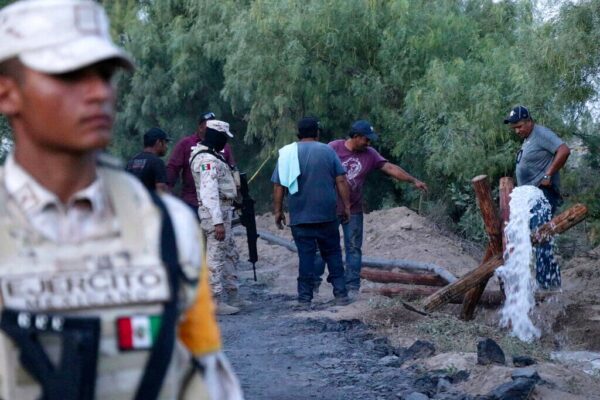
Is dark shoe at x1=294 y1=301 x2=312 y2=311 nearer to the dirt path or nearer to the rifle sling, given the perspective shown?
the dirt path

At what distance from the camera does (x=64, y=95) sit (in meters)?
2.08

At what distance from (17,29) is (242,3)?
20.8 m

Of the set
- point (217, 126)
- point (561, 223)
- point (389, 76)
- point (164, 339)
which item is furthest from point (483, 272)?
point (389, 76)

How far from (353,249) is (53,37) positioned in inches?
391

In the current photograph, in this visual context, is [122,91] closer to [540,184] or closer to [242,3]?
[242,3]

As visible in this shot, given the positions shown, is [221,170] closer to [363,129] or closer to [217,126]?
[217,126]

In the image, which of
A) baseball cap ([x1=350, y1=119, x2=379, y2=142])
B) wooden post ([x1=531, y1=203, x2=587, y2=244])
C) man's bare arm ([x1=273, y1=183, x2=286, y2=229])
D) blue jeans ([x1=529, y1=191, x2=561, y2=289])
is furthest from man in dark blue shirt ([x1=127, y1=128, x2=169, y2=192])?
blue jeans ([x1=529, y1=191, x2=561, y2=289])

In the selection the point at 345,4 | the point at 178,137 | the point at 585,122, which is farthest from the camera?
the point at 178,137

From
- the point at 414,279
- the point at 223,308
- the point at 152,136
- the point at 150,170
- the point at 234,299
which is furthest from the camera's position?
the point at 414,279

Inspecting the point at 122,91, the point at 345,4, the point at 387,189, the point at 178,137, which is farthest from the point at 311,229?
the point at 122,91

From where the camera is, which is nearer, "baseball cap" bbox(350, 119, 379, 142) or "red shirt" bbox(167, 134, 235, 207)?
"red shirt" bbox(167, 134, 235, 207)

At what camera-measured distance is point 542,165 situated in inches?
454

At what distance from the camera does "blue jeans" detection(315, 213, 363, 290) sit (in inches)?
470

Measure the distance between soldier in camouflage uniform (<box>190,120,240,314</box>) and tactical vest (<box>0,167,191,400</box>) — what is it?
332 inches
